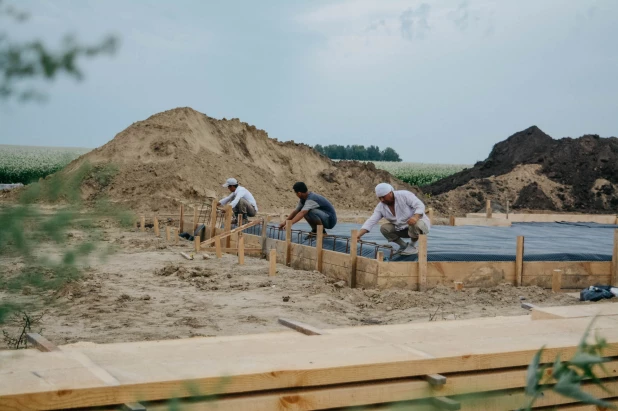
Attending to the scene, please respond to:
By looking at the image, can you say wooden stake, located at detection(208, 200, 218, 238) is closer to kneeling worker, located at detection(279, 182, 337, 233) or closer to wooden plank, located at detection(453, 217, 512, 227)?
kneeling worker, located at detection(279, 182, 337, 233)

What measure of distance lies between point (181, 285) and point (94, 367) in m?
6.88

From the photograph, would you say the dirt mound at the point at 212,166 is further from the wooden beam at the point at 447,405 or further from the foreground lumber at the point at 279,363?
the wooden beam at the point at 447,405

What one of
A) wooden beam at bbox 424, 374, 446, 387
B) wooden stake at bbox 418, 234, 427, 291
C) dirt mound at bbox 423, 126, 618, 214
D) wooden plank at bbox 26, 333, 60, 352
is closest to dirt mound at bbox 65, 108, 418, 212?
dirt mound at bbox 423, 126, 618, 214

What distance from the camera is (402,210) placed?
380 inches

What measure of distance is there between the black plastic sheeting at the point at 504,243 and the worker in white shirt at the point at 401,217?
0.26 m

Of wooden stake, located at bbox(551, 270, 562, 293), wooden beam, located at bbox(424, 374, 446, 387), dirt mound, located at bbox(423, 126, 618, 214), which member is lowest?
wooden stake, located at bbox(551, 270, 562, 293)

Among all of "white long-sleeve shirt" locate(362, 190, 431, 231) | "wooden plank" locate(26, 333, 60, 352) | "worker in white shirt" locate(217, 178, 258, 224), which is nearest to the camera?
"wooden plank" locate(26, 333, 60, 352)

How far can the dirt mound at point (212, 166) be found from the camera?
79.5 ft

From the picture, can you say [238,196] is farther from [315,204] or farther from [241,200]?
[315,204]

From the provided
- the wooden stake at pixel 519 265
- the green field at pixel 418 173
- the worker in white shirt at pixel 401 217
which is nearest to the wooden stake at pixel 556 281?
the wooden stake at pixel 519 265

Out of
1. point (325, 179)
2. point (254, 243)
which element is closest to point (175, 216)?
point (254, 243)

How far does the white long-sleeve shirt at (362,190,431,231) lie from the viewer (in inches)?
376

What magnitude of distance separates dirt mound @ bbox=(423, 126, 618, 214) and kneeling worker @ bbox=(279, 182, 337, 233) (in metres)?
18.3

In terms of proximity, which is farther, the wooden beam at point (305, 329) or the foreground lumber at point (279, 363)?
the wooden beam at point (305, 329)
